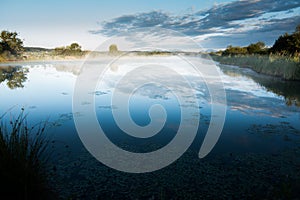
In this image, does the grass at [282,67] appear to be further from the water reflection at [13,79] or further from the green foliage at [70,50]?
the green foliage at [70,50]

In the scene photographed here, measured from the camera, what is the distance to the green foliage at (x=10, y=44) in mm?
29297

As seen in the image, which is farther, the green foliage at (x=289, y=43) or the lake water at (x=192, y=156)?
the green foliage at (x=289, y=43)

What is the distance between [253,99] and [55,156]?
6.61m

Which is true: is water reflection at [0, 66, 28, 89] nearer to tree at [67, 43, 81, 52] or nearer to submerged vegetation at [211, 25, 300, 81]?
submerged vegetation at [211, 25, 300, 81]

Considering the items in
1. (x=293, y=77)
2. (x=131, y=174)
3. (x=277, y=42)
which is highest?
(x=277, y=42)

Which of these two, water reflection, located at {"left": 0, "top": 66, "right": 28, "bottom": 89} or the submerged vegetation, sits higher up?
the submerged vegetation

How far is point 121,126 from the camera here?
4.61m

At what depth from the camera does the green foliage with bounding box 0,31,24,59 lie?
29297 millimetres

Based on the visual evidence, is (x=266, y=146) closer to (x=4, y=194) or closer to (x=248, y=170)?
(x=248, y=170)

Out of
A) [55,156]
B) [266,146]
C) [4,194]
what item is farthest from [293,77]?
[4,194]

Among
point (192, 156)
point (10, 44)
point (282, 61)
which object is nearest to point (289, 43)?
point (282, 61)

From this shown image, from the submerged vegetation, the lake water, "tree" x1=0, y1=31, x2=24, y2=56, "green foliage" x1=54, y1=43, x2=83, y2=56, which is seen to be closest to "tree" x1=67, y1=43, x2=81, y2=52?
"green foliage" x1=54, y1=43, x2=83, y2=56

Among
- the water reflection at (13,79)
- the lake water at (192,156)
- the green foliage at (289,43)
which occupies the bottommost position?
the lake water at (192,156)

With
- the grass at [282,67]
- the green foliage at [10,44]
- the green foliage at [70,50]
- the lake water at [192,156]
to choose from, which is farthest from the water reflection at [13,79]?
the green foliage at [70,50]
